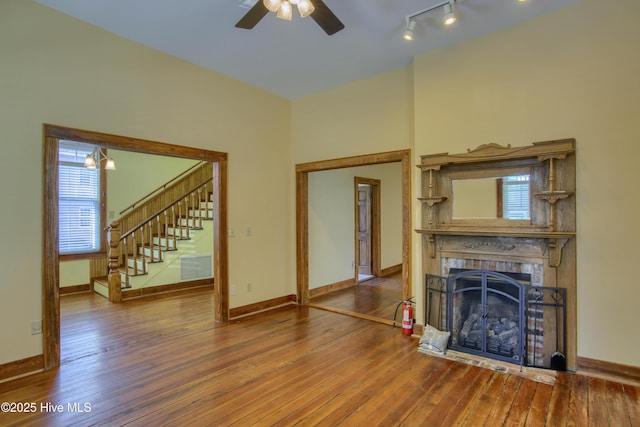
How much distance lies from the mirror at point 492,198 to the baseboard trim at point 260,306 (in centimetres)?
297

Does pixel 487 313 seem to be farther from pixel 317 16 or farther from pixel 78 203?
pixel 78 203

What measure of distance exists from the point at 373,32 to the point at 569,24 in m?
1.79

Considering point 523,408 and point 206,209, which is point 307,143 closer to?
point 206,209

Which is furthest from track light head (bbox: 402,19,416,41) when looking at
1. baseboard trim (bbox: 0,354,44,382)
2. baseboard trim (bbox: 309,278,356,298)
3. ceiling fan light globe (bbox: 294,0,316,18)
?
baseboard trim (bbox: 0,354,44,382)

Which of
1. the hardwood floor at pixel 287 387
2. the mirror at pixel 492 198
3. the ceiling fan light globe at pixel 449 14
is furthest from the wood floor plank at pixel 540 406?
the ceiling fan light globe at pixel 449 14

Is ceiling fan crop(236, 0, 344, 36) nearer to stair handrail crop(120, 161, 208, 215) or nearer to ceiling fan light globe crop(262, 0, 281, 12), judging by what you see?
ceiling fan light globe crop(262, 0, 281, 12)

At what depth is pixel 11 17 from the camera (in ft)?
9.18

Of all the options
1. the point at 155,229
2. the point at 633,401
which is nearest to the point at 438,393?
the point at 633,401

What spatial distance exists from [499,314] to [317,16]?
322 cm

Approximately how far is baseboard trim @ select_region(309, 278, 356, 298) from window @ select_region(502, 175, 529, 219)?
3.48 m

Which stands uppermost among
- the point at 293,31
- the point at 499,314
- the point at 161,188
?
the point at 293,31

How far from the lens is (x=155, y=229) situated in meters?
7.18

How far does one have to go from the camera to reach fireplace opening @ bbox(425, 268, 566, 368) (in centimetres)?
301

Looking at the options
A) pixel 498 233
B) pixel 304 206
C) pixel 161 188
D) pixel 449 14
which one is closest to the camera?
pixel 449 14
